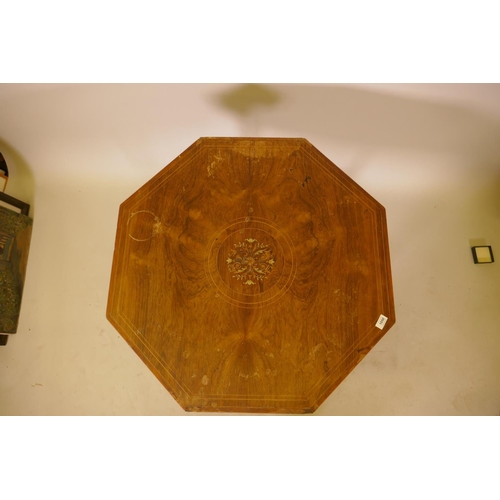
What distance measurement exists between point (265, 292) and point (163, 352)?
0.51m

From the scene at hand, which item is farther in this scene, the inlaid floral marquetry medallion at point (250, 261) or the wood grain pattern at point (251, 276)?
the inlaid floral marquetry medallion at point (250, 261)

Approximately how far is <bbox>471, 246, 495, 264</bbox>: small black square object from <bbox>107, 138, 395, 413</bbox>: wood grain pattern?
47.6 inches

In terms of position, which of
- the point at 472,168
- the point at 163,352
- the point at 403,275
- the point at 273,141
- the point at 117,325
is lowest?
the point at 163,352

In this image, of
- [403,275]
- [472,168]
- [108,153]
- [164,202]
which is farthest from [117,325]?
[472,168]

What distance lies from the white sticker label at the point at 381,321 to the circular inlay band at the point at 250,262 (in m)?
→ 0.41

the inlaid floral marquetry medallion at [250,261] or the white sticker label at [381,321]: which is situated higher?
the inlaid floral marquetry medallion at [250,261]

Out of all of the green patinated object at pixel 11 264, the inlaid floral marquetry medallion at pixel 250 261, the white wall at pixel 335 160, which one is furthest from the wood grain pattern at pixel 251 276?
the green patinated object at pixel 11 264

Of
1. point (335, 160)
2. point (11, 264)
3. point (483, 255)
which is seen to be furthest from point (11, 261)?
point (483, 255)

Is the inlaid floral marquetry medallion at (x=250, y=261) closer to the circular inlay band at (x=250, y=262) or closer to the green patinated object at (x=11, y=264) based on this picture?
the circular inlay band at (x=250, y=262)

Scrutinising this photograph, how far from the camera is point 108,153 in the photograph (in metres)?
2.71

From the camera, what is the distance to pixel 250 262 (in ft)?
5.65

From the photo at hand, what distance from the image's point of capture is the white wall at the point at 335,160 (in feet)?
7.59

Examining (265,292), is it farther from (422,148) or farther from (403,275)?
(422,148)

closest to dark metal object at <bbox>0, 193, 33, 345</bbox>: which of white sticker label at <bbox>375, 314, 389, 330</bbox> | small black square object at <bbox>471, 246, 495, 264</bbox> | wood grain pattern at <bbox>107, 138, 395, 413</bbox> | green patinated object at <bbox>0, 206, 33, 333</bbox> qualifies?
green patinated object at <bbox>0, 206, 33, 333</bbox>
